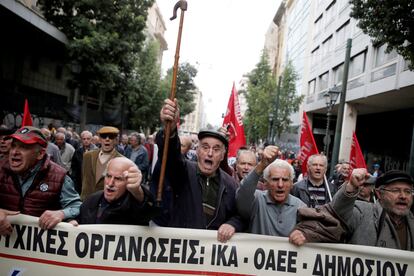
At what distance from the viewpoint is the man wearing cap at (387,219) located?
2869mm

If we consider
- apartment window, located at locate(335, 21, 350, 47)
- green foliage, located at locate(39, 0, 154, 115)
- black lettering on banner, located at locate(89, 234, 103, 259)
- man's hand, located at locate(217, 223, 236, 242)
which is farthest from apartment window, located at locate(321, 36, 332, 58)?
black lettering on banner, located at locate(89, 234, 103, 259)

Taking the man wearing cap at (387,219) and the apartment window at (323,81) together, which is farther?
the apartment window at (323,81)

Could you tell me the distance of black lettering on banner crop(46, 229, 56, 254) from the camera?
8.87 feet

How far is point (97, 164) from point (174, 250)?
2.50 metres

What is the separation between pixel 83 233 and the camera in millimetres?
2721

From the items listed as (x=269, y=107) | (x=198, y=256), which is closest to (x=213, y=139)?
(x=198, y=256)

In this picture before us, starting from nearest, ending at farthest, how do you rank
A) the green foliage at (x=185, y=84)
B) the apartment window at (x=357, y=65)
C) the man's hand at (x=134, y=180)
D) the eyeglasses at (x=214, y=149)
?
1. the man's hand at (x=134, y=180)
2. the eyeglasses at (x=214, y=149)
3. the apartment window at (x=357, y=65)
4. the green foliage at (x=185, y=84)

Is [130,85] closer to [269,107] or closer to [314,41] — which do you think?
[269,107]

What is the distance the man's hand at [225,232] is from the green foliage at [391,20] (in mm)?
6526

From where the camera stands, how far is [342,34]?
25.0 meters

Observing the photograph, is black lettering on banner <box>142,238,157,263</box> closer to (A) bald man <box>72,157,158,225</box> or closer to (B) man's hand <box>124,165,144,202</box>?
(A) bald man <box>72,157,158,225</box>

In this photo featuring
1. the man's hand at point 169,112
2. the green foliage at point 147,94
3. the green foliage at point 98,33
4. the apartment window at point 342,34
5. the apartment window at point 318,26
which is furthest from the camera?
the apartment window at point 318,26

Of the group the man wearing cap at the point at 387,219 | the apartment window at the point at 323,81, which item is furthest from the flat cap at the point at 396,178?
the apartment window at the point at 323,81

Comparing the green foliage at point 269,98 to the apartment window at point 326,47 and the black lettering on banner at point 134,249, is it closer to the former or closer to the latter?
the apartment window at point 326,47
